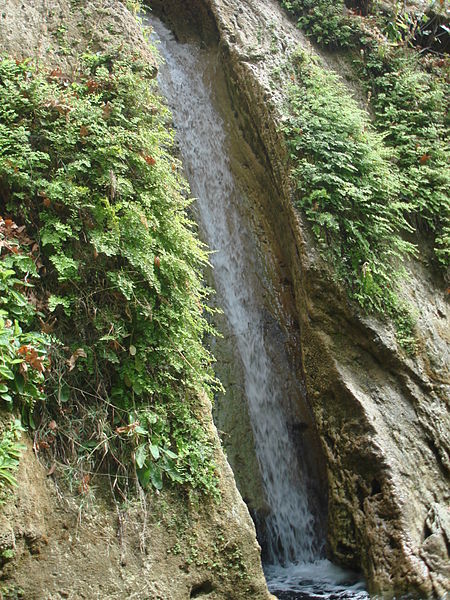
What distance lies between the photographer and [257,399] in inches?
291

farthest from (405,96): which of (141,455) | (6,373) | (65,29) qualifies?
(6,373)

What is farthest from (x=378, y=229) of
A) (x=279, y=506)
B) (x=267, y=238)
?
(x=279, y=506)

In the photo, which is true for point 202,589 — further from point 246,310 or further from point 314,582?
point 246,310

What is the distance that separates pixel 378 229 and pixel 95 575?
5.21m

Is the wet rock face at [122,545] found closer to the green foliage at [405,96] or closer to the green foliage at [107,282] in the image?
the green foliage at [107,282]

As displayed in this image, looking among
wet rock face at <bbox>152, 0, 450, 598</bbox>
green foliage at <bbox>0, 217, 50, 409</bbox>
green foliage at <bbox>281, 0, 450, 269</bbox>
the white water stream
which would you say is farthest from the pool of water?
green foliage at <bbox>281, 0, 450, 269</bbox>

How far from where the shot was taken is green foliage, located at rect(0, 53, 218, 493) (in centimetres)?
436

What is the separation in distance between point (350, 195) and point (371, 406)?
8.93 feet

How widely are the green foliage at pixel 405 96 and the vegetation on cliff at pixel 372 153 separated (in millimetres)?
18

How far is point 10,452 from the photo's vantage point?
3.64 metres

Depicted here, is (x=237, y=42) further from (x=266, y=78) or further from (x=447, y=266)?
(x=447, y=266)

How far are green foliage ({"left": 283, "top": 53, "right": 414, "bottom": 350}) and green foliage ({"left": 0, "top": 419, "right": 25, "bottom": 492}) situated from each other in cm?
430

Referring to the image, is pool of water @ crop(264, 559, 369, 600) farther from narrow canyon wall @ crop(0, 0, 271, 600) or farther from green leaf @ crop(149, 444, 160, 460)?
green leaf @ crop(149, 444, 160, 460)

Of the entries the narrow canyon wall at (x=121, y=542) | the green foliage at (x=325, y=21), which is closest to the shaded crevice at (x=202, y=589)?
the narrow canyon wall at (x=121, y=542)
